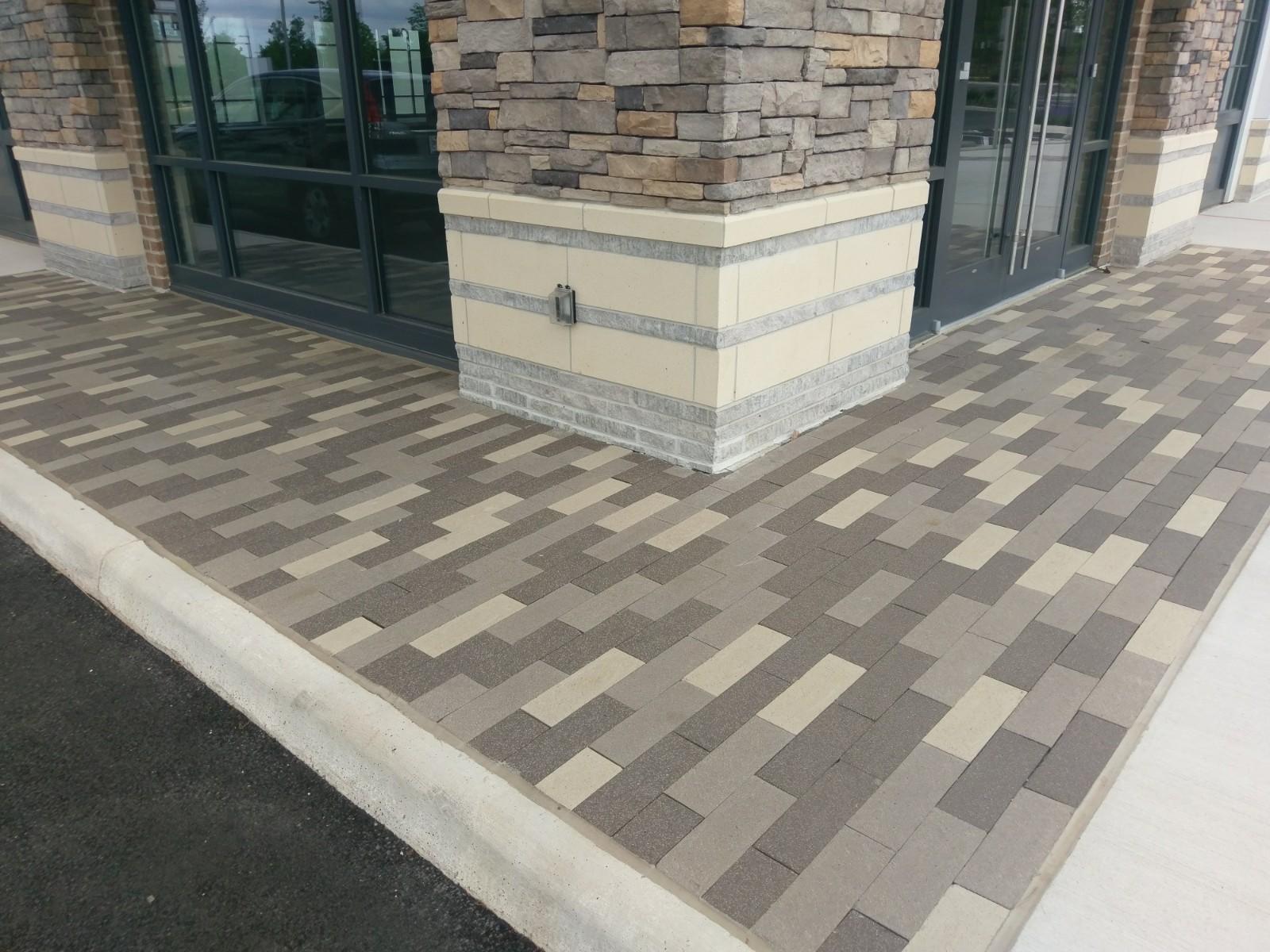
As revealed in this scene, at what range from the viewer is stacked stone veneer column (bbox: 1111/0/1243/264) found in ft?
24.3

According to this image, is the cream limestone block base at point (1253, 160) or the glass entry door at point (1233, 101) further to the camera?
the cream limestone block base at point (1253, 160)

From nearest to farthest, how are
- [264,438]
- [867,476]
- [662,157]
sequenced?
[662,157]
[867,476]
[264,438]

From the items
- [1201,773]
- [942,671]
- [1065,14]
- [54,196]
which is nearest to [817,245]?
[942,671]

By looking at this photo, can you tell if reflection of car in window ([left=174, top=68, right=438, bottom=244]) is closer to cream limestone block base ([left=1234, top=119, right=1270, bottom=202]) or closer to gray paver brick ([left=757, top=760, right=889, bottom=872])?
gray paver brick ([left=757, top=760, right=889, bottom=872])

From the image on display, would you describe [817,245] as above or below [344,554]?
above

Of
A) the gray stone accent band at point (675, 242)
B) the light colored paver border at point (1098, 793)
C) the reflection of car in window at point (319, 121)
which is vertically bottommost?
the light colored paver border at point (1098, 793)

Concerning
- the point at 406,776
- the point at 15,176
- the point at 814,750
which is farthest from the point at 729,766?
the point at 15,176

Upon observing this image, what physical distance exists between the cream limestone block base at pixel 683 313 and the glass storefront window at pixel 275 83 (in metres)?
1.85

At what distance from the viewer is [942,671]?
9.16ft

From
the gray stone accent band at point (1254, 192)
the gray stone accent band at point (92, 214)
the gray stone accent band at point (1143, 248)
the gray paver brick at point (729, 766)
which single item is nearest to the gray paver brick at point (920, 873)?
the gray paver brick at point (729, 766)

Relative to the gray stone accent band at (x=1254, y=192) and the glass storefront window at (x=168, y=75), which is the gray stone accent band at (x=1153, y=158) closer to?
the gray stone accent band at (x=1254, y=192)

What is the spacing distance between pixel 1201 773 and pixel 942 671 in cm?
68

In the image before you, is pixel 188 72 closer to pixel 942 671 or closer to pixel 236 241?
pixel 236 241

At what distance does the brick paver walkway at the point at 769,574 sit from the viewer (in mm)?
2246
